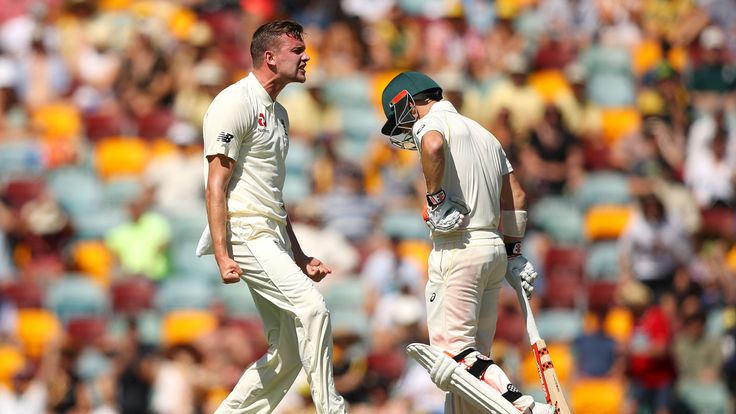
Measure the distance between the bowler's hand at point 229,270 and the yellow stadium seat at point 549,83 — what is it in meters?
9.00

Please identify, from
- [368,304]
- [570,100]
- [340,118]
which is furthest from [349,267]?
[570,100]

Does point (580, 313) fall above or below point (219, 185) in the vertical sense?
below


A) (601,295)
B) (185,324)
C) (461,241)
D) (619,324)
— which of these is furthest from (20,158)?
(461,241)

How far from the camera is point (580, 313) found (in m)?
14.4

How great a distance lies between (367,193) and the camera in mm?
15406

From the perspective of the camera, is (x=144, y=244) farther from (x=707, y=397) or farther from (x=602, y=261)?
(x=707, y=397)

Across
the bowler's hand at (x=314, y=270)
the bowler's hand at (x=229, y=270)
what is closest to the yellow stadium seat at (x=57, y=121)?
the bowler's hand at (x=314, y=270)

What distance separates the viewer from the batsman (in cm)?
789

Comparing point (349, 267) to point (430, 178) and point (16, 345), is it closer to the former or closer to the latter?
point (16, 345)

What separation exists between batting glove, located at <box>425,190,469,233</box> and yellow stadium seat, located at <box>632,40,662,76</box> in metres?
9.67

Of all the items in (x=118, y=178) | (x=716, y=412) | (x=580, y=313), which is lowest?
(x=716, y=412)

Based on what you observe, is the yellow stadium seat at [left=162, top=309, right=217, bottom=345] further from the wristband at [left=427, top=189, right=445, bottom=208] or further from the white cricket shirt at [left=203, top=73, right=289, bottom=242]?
the wristband at [left=427, top=189, right=445, bottom=208]

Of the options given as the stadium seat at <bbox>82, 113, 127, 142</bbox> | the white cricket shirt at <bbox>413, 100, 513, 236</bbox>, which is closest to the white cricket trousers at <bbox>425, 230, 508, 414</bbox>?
the white cricket shirt at <bbox>413, 100, 513, 236</bbox>

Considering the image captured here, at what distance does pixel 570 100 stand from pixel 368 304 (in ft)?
12.7
